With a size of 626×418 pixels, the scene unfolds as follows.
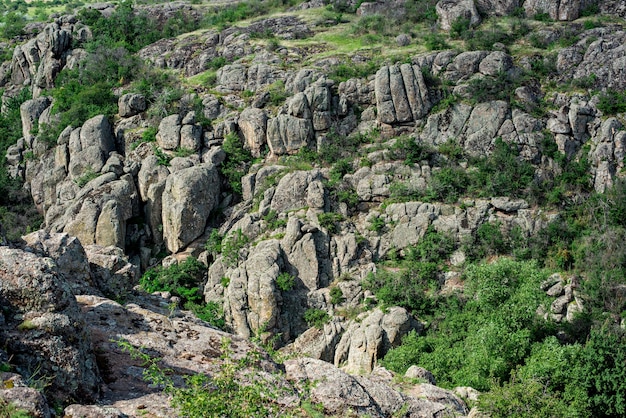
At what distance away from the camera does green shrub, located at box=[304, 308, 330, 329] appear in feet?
110

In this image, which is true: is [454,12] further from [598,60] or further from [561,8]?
[598,60]

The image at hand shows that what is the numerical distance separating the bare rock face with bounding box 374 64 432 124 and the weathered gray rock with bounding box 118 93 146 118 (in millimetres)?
18738

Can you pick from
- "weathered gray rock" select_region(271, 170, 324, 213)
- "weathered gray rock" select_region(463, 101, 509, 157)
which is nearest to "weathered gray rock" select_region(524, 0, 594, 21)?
"weathered gray rock" select_region(463, 101, 509, 157)

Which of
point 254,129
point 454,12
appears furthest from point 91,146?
point 454,12

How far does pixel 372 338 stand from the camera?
3017 centimetres

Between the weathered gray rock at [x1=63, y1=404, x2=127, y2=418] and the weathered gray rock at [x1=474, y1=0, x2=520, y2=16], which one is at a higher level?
the weathered gray rock at [x1=474, y1=0, x2=520, y2=16]

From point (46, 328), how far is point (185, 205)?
98.8 feet

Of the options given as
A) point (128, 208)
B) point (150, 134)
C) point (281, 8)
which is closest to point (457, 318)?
point (128, 208)

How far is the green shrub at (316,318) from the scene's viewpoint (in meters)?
→ 33.5

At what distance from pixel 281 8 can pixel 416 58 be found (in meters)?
23.0

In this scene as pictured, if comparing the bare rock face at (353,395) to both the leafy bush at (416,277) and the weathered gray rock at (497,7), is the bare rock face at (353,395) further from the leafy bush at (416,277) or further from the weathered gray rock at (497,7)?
the weathered gray rock at (497,7)

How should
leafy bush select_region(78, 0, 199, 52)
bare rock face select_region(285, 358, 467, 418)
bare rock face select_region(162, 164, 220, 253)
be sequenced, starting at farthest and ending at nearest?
leafy bush select_region(78, 0, 199, 52)
bare rock face select_region(162, 164, 220, 253)
bare rock face select_region(285, 358, 467, 418)

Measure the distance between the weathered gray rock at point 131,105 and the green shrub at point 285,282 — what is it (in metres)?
21.6

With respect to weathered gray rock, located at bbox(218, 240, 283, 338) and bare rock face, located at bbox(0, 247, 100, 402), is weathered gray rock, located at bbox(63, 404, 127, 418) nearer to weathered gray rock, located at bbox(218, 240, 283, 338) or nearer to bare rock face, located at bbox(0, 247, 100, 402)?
bare rock face, located at bbox(0, 247, 100, 402)
